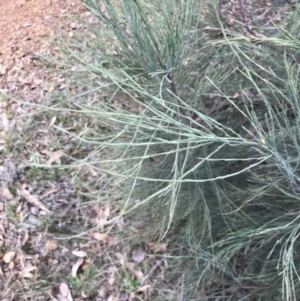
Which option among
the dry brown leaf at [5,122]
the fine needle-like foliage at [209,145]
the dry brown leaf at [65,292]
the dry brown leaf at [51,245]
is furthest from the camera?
the dry brown leaf at [5,122]

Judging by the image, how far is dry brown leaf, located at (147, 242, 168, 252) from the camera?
2315 millimetres

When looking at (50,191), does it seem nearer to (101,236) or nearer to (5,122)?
(101,236)

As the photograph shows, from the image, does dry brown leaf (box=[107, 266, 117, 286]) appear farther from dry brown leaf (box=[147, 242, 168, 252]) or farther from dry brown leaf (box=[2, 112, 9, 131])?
dry brown leaf (box=[2, 112, 9, 131])

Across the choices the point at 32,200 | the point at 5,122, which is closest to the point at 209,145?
the point at 32,200

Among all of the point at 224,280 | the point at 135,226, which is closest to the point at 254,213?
the point at 224,280

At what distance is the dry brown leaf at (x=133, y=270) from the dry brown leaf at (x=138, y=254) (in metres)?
0.03

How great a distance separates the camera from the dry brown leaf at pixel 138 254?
91.9 inches

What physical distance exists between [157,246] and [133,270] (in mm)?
147

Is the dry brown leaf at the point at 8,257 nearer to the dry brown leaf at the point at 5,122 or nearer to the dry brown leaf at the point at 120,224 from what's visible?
the dry brown leaf at the point at 120,224

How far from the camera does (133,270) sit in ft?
7.59

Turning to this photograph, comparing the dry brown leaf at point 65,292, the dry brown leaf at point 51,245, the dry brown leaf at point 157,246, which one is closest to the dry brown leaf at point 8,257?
the dry brown leaf at point 51,245

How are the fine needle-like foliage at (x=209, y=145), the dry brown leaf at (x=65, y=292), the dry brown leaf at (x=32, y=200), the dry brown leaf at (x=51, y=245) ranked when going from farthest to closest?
the dry brown leaf at (x=32, y=200)
the dry brown leaf at (x=51, y=245)
the dry brown leaf at (x=65, y=292)
the fine needle-like foliage at (x=209, y=145)

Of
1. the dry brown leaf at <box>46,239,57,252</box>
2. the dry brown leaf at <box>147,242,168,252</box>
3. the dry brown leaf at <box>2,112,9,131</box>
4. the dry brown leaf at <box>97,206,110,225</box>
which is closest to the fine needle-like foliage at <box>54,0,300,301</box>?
the dry brown leaf at <box>147,242,168,252</box>

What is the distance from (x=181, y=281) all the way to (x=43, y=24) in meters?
1.69
